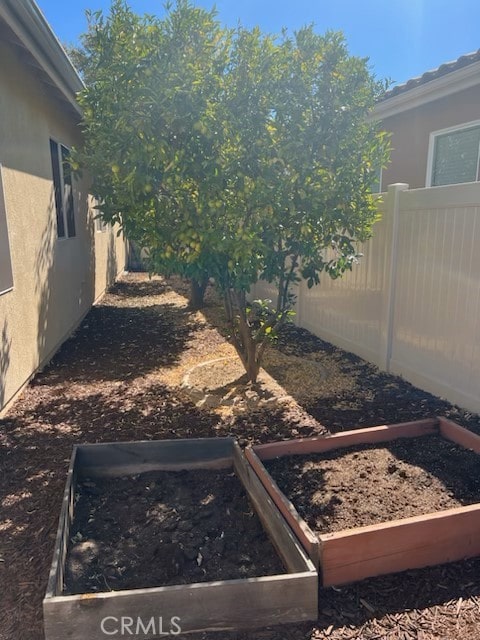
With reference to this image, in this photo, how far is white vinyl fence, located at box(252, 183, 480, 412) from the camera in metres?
4.05

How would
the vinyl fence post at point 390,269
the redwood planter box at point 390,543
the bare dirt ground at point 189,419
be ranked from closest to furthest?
the bare dirt ground at point 189,419 → the redwood planter box at point 390,543 → the vinyl fence post at point 390,269

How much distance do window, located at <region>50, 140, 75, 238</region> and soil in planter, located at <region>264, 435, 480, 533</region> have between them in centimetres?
551

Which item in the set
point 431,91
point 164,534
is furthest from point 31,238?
point 431,91

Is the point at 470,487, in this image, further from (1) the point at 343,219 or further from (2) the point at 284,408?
(1) the point at 343,219

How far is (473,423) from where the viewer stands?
3938 millimetres

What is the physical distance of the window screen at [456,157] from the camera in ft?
24.1

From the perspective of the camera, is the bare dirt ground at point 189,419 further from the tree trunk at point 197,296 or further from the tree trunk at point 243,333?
the tree trunk at point 197,296

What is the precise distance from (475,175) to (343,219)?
4.40m

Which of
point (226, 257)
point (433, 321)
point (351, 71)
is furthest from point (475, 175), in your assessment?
point (226, 257)

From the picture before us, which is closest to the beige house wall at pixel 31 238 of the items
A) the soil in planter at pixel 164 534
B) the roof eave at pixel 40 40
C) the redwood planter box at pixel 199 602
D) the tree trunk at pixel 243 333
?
the roof eave at pixel 40 40

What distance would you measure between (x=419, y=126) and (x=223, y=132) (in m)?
6.09

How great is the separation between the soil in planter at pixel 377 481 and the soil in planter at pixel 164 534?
342mm

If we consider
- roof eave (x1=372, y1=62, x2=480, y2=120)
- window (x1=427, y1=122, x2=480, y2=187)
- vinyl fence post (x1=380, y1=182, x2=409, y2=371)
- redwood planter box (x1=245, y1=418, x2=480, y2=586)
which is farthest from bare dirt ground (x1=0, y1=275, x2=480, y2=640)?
roof eave (x1=372, y1=62, x2=480, y2=120)

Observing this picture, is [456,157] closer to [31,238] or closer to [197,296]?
[197,296]
